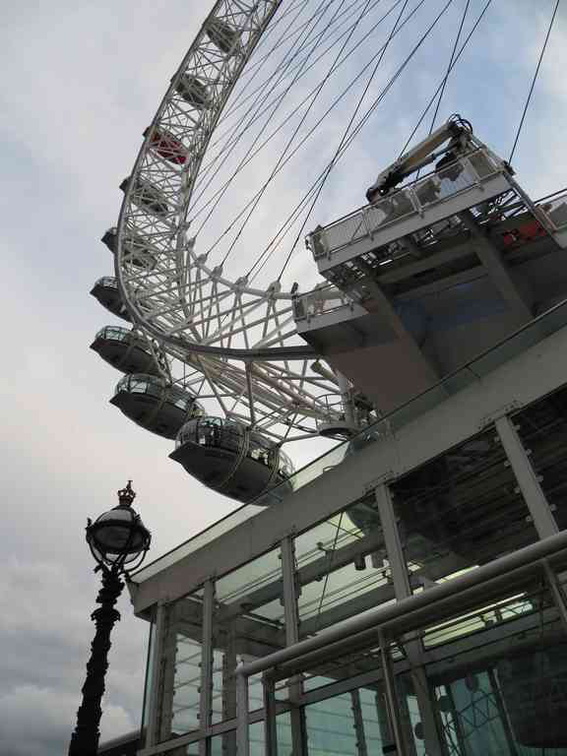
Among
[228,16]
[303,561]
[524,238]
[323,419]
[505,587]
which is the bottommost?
[505,587]

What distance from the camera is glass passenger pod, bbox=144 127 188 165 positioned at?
3519cm

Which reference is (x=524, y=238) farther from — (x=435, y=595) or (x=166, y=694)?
(x=166, y=694)

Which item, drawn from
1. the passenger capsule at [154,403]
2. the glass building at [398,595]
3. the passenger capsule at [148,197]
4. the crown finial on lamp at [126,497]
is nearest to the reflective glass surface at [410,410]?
the glass building at [398,595]

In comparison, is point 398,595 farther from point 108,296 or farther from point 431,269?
point 108,296

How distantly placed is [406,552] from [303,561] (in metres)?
1.99

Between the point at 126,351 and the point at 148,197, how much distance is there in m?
8.02

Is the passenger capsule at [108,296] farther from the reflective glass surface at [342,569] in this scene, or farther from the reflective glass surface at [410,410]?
the reflective glass surface at [342,569]

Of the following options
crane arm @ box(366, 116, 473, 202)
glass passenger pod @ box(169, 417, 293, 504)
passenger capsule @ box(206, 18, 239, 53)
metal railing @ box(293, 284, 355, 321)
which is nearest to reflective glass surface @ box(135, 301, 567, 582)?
metal railing @ box(293, 284, 355, 321)

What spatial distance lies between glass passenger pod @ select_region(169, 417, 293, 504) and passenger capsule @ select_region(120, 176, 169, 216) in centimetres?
1319

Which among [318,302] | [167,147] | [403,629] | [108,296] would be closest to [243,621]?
[403,629]

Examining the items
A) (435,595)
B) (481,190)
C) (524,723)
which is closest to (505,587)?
(435,595)

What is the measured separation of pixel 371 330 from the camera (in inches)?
600

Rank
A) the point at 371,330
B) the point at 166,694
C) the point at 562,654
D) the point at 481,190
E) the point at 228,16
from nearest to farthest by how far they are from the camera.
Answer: the point at 562,654 < the point at 166,694 < the point at 481,190 < the point at 371,330 < the point at 228,16

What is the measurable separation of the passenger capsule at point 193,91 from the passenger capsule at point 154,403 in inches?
629
